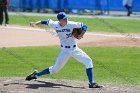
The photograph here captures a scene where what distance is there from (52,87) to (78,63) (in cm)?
436

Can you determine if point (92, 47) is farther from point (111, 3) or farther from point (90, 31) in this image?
point (111, 3)

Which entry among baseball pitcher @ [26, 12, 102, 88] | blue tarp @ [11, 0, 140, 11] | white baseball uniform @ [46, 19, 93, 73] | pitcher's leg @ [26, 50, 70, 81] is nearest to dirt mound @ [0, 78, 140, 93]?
pitcher's leg @ [26, 50, 70, 81]

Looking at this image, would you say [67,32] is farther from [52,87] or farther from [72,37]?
[52,87]

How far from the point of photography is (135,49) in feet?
60.5

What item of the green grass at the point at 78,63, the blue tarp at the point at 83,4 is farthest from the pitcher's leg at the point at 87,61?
the blue tarp at the point at 83,4

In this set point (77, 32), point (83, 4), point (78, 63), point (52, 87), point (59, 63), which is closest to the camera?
point (52, 87)

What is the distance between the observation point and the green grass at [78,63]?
12797 millimetres

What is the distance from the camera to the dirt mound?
10398 millimetres

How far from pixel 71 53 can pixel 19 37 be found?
11500 mm

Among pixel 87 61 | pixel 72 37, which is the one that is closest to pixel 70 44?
pixel 72 37

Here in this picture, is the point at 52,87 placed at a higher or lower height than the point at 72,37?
lower

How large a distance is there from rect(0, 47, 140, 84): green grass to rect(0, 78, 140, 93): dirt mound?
829 mm

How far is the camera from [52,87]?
10844 millimetres

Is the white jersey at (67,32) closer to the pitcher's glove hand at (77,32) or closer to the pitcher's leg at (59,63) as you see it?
the pitcher's glove hand at (77,32)
